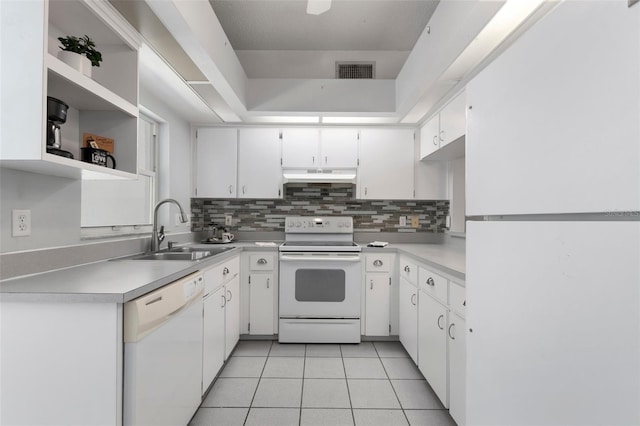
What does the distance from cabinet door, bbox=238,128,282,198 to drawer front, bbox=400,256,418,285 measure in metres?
1.40

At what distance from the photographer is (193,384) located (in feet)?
5.48

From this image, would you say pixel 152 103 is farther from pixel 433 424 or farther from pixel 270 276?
pixel 433 424

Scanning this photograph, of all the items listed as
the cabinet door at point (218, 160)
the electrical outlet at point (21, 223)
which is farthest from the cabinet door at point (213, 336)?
the cabinet door at point (218, 160)

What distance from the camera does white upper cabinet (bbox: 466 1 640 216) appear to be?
1.84 feet

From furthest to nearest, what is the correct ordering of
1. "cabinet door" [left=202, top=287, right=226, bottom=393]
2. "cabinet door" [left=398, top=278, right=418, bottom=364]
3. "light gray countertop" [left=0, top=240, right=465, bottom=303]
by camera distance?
"cabinet door" [left=398, top=278, right=418, bottom=364]
"cabinet door" [left=202, top=287, right=226, bottom=393]
"light gray countertop" [left=0, top=240, right=465, bottom=303]

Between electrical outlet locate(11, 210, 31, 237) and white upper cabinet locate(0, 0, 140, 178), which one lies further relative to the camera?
electrical outlet locate(11, 210, 31, 237)

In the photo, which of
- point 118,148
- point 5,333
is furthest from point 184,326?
point 118,148

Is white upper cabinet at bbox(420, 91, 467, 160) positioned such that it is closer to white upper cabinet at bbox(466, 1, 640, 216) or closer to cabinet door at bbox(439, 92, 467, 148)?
cabinet door at bbox(439, 92, 467, 148)

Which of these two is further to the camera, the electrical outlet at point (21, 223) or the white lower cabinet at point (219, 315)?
the white lower cabinet at point (219, 315)

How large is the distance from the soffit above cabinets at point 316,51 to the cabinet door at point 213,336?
1551 mm

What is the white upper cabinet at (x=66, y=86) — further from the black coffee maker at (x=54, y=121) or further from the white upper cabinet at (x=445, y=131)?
the white upper cabinet at (x=445, y=131)

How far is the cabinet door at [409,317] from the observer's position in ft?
7.57

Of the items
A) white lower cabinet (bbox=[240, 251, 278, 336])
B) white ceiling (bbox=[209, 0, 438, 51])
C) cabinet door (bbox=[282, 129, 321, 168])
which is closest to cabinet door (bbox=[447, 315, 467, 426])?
white lower cabinet (bbox=[240, 251, 278, 336])

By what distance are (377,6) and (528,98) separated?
1.99 m
